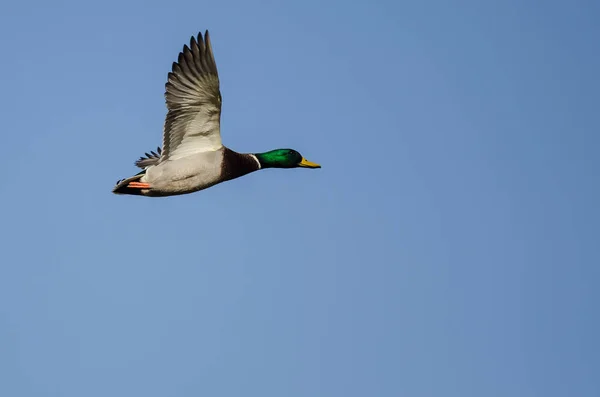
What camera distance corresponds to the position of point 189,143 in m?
21.4

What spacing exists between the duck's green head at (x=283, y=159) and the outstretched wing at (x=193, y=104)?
1999mm

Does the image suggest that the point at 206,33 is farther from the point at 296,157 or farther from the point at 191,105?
the point at 296,157

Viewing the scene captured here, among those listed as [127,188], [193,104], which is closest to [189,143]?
[193,104]

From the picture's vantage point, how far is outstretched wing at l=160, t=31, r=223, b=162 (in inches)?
805

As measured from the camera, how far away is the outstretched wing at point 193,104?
20.5m

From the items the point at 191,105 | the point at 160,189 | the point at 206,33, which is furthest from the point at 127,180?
the point at 206,33

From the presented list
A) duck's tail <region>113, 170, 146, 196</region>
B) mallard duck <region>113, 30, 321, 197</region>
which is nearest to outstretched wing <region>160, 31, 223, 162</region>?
mallard duck <region>113, 30, 321, 197</region>

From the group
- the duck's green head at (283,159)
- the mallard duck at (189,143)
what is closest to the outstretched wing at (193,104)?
the mallard duck at (189,143)

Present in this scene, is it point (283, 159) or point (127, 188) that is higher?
point (283, 159)

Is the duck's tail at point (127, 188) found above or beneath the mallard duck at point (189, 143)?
beneath

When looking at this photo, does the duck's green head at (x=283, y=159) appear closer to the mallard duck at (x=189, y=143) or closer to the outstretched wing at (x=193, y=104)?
the mallard duck at (x=189, y=143)

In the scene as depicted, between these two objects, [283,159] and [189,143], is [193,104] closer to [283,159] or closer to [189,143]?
[189,143]

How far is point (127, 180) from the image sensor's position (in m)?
21.2

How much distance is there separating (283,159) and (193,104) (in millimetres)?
3365
